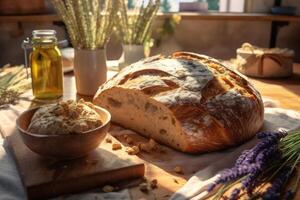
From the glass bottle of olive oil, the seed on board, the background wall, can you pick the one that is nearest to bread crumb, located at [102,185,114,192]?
the seed on board

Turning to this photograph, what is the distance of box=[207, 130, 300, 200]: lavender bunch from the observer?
2.01 ft

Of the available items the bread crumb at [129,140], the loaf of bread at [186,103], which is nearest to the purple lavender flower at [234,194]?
the loaf of bread at [186,103]

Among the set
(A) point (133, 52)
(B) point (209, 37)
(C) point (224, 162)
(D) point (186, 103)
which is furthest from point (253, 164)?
(B) point (209, 37)

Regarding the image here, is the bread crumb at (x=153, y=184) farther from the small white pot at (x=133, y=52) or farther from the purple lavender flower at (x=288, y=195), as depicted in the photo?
the small white pot at (x=133, y=52)

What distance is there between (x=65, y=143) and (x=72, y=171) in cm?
5

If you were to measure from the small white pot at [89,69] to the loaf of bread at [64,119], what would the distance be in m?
0.46

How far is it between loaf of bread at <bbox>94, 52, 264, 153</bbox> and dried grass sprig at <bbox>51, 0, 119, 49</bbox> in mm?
219

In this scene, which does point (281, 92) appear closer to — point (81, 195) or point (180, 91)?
point (180, 91)

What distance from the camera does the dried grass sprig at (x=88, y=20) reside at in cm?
116

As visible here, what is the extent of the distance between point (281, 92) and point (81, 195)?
3.00 ft

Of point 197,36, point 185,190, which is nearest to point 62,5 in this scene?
point 185,190

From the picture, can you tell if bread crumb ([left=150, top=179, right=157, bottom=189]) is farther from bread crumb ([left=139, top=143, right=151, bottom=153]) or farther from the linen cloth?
bread crumb ([left=139, top=143, right=151, bottom=153])

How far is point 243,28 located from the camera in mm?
2533

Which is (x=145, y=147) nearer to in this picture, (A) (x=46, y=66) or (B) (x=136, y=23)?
(A) (x=46, y=66)
